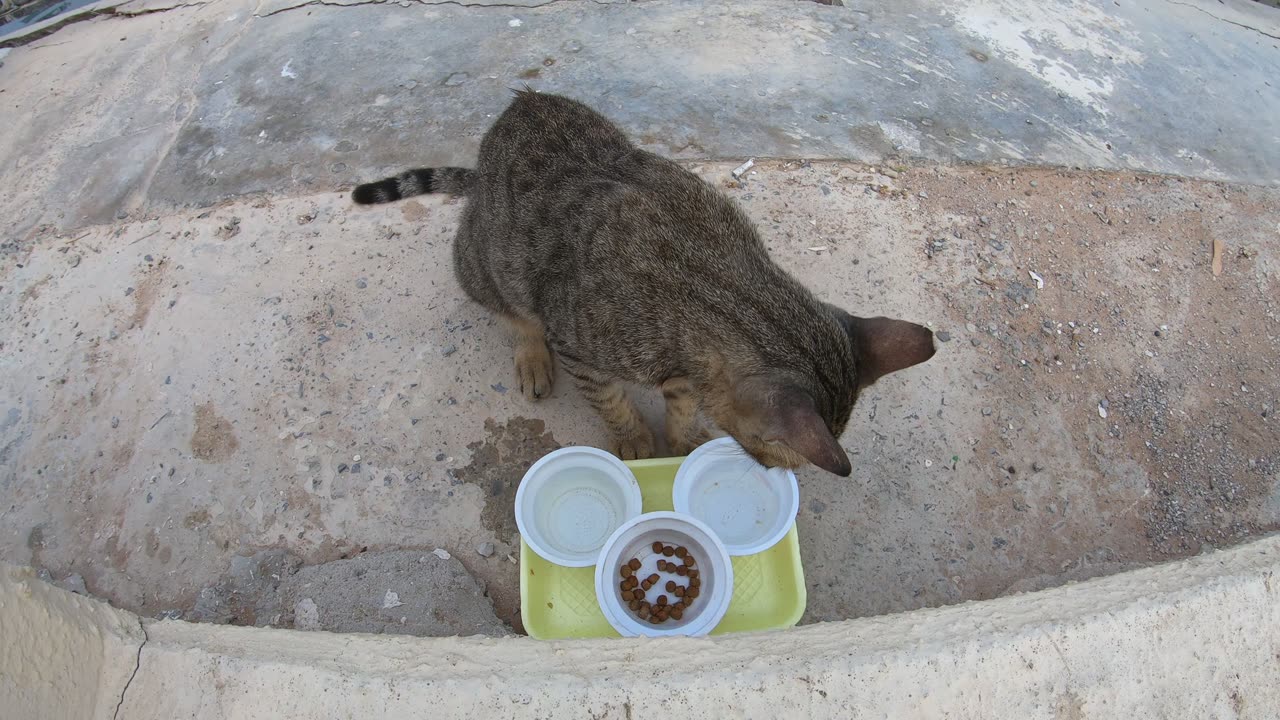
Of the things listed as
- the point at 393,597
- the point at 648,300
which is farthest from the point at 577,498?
the point at 648,300

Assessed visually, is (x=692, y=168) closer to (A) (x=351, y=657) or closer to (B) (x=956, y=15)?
(B) (x=956, y=15)

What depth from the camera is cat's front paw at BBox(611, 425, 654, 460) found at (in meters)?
3.16

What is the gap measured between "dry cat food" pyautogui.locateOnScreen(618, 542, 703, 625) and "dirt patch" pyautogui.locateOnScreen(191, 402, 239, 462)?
191cm

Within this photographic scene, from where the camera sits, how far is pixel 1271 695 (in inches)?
72.1

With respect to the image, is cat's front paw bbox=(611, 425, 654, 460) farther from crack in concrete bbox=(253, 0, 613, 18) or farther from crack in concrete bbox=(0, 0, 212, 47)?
crack in concrete bbox=(0, 0, 212, 47)

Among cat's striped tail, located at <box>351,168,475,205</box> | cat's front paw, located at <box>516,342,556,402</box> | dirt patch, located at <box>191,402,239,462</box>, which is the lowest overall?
dirt patch, located at <box>191,402,239,462</box>

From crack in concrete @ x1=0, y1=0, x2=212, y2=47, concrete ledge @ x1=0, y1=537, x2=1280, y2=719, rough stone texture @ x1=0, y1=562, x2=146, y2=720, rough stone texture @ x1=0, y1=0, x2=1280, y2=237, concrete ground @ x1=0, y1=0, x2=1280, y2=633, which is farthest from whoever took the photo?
crack in concrete @ x1=0, y1=0, x2=212, y2=47

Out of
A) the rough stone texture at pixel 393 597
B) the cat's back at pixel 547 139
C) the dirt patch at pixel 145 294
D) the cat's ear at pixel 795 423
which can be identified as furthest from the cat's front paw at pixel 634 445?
Answer: the dirt patch at pixel 145 294

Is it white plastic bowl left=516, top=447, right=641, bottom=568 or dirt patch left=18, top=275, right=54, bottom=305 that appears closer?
white plastic bowl left=516, top=447, right=641, bottom=568

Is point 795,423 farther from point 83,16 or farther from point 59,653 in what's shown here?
point 83,16

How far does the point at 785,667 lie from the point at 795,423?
0.62 meters

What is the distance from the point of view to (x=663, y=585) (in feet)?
8.91

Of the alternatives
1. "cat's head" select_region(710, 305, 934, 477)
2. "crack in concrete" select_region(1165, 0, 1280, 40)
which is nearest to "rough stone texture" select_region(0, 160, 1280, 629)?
"cat's head" select_region(710, 305, 934, 477)

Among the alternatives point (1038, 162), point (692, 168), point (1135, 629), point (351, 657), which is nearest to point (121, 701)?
point (351, 657)
